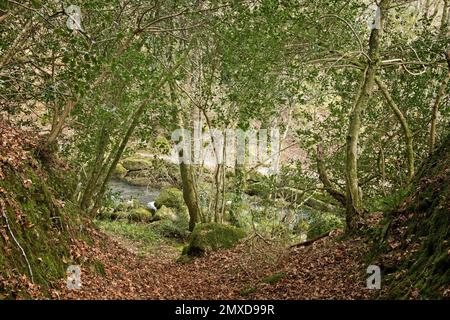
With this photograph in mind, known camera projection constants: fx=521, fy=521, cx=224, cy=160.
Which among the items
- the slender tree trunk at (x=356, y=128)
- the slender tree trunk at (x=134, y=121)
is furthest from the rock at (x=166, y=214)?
the slender tree trunk at (x=356, y=128)

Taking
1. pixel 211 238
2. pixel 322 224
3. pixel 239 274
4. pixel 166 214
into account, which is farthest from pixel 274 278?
pixel 166 214

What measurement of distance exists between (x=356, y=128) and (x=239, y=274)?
14.0 ft

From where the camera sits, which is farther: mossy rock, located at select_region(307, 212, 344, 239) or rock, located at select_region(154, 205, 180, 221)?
rock, located at select_region(154, 205, 180, 221)

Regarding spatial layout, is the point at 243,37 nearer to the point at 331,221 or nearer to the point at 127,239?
the point at 331,221

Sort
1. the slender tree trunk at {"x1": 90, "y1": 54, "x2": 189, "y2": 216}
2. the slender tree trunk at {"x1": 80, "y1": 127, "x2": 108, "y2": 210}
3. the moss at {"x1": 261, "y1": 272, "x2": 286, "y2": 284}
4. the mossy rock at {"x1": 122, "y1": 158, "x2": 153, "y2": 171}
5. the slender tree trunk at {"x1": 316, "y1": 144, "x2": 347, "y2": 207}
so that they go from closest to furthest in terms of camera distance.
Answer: the moss at {"x1": 261, "y1": 272, "x2": 286, "y2": 284} → the slender tree trunk at {"x1": 316, "y1": 144, "x2": 347, "y2": 207} → the slender tree trunk at {"x1": 90, "y1": 54, "x2": 189, "y2": 216} → the slender tree trunk at {"x1": 80, "y1": 127, "x2": 108, "y2": 210} → the mossy rock at {"x1": 122, "y1": 158, "x2": 153, "y2": 171}

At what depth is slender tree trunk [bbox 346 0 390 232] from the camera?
10.2 m

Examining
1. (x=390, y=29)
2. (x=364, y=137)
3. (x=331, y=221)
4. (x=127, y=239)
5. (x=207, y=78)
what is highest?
(x=390, y=29)

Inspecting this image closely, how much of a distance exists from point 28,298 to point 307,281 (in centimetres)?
515

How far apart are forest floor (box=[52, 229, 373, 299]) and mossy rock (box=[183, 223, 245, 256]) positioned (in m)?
0.84

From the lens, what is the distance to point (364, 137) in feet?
44.7

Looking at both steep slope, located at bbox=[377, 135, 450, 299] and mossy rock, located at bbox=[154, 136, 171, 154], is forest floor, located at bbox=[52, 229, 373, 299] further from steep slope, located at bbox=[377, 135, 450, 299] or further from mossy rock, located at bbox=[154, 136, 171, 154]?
mossy rock, located at bbox=[154, 136, 171, 154]

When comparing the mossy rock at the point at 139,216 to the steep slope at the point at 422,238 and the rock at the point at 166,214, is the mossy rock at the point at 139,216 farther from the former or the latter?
the steep slope at the point at 422,238

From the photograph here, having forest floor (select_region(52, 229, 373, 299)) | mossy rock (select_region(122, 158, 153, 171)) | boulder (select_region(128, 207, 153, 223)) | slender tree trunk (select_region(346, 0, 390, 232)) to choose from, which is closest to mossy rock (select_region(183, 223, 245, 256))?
forest floor (select_region(52, 229, 373, 299))
